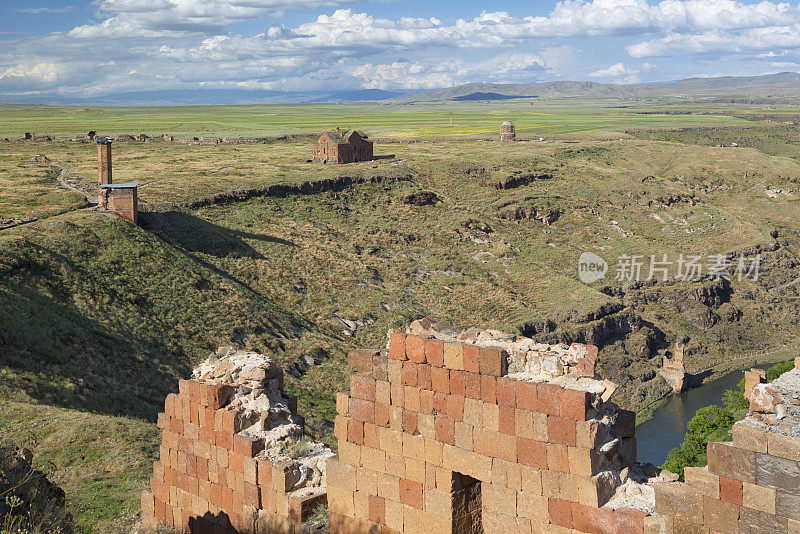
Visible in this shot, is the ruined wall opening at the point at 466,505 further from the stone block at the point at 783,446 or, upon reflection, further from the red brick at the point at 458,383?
the stone block at the point at 783,446

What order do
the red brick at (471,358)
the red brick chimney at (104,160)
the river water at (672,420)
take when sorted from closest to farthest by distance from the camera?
1. the red brick at (471,358)
2. the river water at (672,420)
3. the red brick chimney at (104,160)

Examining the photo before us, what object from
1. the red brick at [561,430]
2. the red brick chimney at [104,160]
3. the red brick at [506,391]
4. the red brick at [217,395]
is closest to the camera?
the red brick at [561,430]

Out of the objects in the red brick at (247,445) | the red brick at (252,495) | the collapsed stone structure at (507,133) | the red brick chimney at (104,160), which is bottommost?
the red brick at (252,495)

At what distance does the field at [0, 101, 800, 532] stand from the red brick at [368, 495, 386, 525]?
20.2 feet

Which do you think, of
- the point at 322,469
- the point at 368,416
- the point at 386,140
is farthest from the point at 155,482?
the point at 386,140

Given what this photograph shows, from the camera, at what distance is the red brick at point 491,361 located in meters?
8.71

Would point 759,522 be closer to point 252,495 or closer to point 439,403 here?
point 439,403

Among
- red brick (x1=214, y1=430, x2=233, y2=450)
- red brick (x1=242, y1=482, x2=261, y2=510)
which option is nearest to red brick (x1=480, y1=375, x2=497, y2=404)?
red brick (x1=242, y1=482, x2=261, y2=510)

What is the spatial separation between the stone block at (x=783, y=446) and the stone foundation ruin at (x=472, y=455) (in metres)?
0.01

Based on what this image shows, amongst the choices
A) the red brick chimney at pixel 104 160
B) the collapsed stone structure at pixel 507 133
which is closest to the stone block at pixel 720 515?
the red brick chimney at pixel 104 160

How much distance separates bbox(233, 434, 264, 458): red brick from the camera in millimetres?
10703

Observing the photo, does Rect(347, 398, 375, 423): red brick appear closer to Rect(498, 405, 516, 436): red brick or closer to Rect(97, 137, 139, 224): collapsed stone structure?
Rect(498, 405, 516, 436): red brick

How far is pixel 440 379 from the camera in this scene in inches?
362

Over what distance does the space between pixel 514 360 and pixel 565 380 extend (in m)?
0.66
